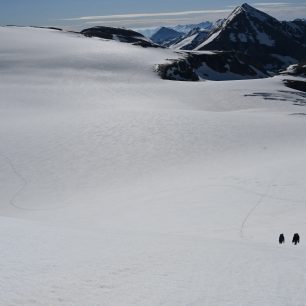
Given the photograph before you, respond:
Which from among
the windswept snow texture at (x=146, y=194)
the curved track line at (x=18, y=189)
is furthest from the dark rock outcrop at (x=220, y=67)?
the curved track line at (x=18, y=189)

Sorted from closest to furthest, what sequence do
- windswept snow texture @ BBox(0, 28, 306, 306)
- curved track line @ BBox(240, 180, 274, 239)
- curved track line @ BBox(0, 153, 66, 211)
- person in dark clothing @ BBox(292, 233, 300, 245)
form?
windswept snow texture @ BBox(0, 28, 306, 306), person in dark clothing @ BBox(292, 233, 300, 245), curved track line @ BBox(240, 180, 274, 239), curved track line @ BBox(0, 153, 66, 211)

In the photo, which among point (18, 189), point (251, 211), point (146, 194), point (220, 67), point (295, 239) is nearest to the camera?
point (295, 239)

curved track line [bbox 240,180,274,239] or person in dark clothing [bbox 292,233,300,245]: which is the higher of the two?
person in dark clothing [bbox 292,233,300,245]

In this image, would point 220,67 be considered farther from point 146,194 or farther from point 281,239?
point 281,239

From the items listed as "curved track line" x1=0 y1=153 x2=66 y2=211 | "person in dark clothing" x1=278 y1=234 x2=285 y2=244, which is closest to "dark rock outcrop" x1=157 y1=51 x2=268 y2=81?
"curved track line" x1=0 y1=153 x2=66 y2=211

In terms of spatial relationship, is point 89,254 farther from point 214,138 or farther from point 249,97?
point 249,97

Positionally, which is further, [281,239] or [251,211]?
[251,211]

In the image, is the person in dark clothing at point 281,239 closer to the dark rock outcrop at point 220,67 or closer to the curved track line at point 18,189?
the curved track line at point 18,189

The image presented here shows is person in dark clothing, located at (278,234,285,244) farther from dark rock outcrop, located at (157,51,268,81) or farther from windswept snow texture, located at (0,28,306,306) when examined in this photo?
dark rock outcrop, located at (157,51,268,81)

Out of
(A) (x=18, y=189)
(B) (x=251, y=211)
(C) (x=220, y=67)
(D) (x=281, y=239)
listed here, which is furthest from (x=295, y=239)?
(C) (x=220, y=67)
